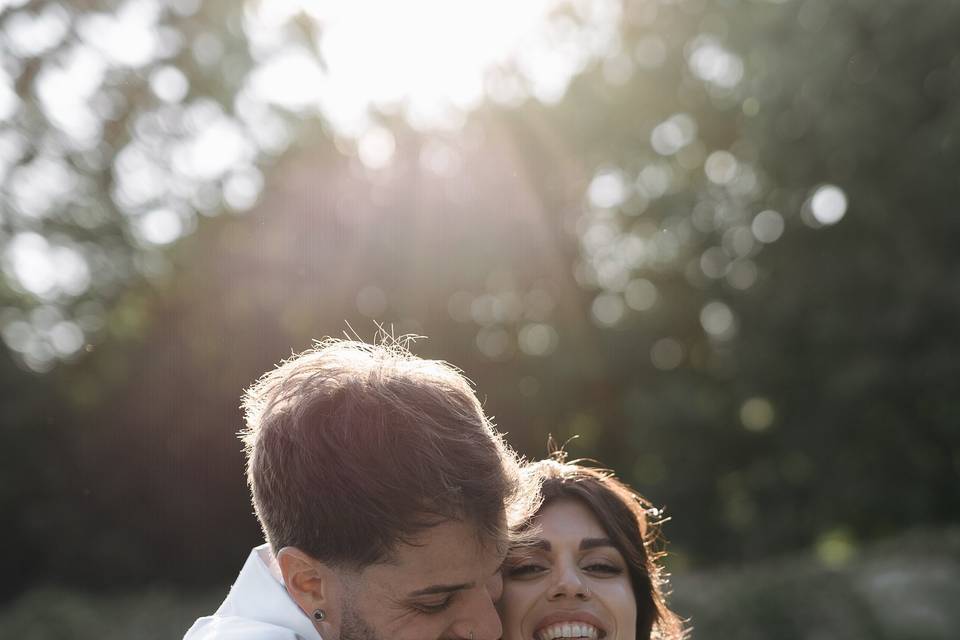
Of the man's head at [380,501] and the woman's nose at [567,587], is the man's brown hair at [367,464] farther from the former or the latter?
the woman's nose at [567,587]

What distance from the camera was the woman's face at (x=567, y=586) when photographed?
13.2 feet

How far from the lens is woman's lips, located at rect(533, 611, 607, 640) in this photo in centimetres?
398

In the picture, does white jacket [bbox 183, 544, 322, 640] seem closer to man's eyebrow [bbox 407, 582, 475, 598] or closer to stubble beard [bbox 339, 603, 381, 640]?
stubble beard [bbox 339, 603, 381, 640]

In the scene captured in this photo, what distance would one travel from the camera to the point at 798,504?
22.6 metres

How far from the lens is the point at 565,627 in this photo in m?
3.99

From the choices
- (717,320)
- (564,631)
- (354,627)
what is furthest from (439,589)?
(717,320)

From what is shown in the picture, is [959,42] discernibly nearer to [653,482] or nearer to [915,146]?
[915,146]

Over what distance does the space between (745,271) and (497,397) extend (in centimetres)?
614

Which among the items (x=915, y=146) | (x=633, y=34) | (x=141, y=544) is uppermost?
(x=633, y=34)

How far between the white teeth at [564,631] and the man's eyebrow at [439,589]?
2.99 ft

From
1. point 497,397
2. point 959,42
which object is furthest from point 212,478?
point 959,42

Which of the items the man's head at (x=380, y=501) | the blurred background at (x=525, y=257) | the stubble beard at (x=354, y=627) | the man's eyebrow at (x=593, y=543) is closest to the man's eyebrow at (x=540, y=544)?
the man's eyebrow at (x=593, y=543)

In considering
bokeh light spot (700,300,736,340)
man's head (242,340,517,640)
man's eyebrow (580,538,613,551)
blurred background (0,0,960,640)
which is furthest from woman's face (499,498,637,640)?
bokeh light spot (700,300,736,340)

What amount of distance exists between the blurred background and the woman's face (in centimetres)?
1707
